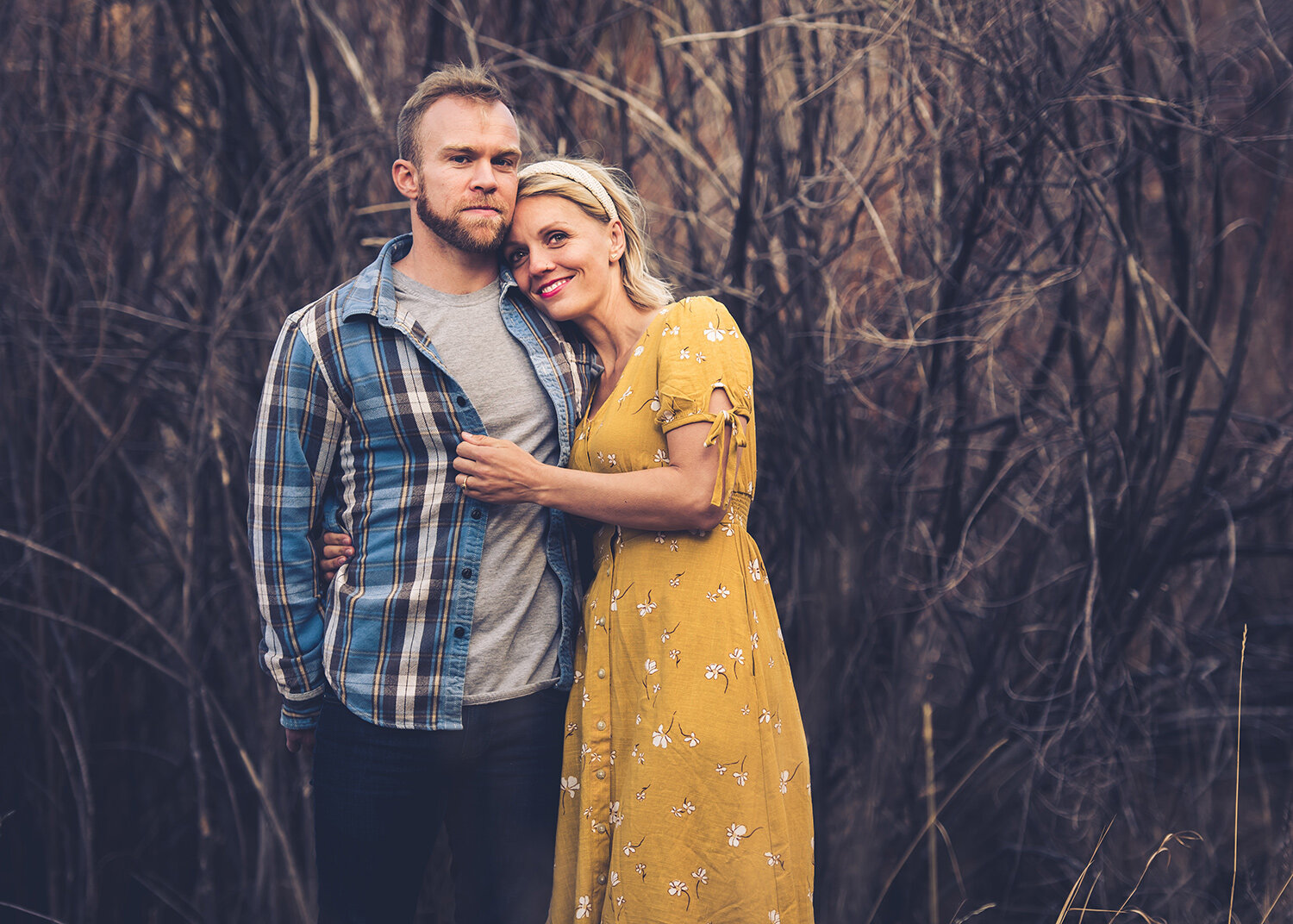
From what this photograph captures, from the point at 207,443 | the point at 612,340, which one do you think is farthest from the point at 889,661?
the point at 207,443

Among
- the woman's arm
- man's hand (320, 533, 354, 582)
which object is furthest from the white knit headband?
man's hand (320, 533, 354, 582)

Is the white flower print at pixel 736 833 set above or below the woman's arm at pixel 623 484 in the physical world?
below

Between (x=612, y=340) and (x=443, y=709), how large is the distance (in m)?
0.77

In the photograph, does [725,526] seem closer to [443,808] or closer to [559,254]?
[559,254]

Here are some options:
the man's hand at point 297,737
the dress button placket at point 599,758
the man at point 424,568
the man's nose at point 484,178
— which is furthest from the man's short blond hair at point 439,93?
the man's hand at point 297,737

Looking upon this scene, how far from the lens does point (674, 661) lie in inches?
57.2

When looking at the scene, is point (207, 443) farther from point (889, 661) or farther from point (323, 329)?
point (889, 661)

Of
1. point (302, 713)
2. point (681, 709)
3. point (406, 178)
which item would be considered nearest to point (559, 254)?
point (406, 178)

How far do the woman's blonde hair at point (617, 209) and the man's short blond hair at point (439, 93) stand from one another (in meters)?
0.16

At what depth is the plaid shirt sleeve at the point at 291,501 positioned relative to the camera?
1.53 metres

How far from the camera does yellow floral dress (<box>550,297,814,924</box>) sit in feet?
4.67

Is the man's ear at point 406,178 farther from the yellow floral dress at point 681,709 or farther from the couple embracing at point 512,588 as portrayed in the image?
the yellow floral dress at point 681,709

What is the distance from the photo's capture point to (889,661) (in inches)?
100.0

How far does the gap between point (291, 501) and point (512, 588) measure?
0.44 metres
